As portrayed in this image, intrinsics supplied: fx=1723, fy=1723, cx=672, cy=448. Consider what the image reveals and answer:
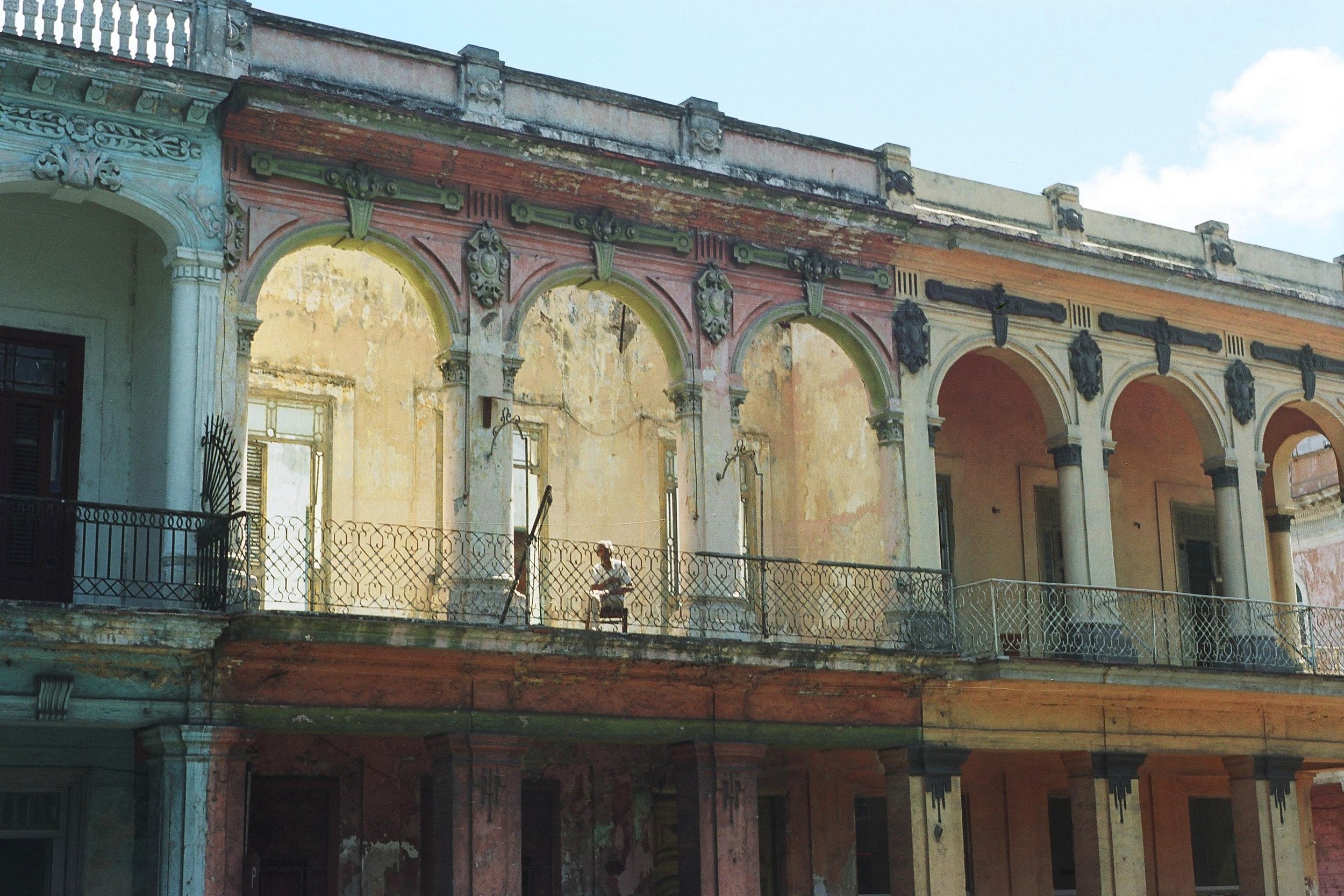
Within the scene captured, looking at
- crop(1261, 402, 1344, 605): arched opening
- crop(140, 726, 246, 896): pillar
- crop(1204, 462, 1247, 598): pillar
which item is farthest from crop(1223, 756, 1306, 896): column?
crop(140, 726, 246, 896): pillar

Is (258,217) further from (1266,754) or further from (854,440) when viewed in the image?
(1266,754)

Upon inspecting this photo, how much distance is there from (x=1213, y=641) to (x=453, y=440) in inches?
307

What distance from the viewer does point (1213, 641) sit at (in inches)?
644

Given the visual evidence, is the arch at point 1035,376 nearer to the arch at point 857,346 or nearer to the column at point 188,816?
the arch at point 857,346

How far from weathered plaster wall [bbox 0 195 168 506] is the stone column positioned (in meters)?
2.94

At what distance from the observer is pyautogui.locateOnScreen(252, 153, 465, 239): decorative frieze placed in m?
12.7

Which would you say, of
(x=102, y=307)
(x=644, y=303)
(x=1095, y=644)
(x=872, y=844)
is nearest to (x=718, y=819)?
(x=872, y=844)

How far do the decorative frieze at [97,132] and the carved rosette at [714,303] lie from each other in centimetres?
428

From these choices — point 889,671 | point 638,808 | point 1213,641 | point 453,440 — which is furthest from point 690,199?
point 1213,641

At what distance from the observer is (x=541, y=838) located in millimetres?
14836

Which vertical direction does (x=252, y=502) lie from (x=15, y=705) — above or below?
above

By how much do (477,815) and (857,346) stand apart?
18.0ft

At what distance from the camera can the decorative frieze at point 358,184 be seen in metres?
12.7

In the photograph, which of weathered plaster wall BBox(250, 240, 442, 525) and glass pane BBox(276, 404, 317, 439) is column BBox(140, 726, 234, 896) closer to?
weathered plaster wall BBox(250, 240, 442, 525)
